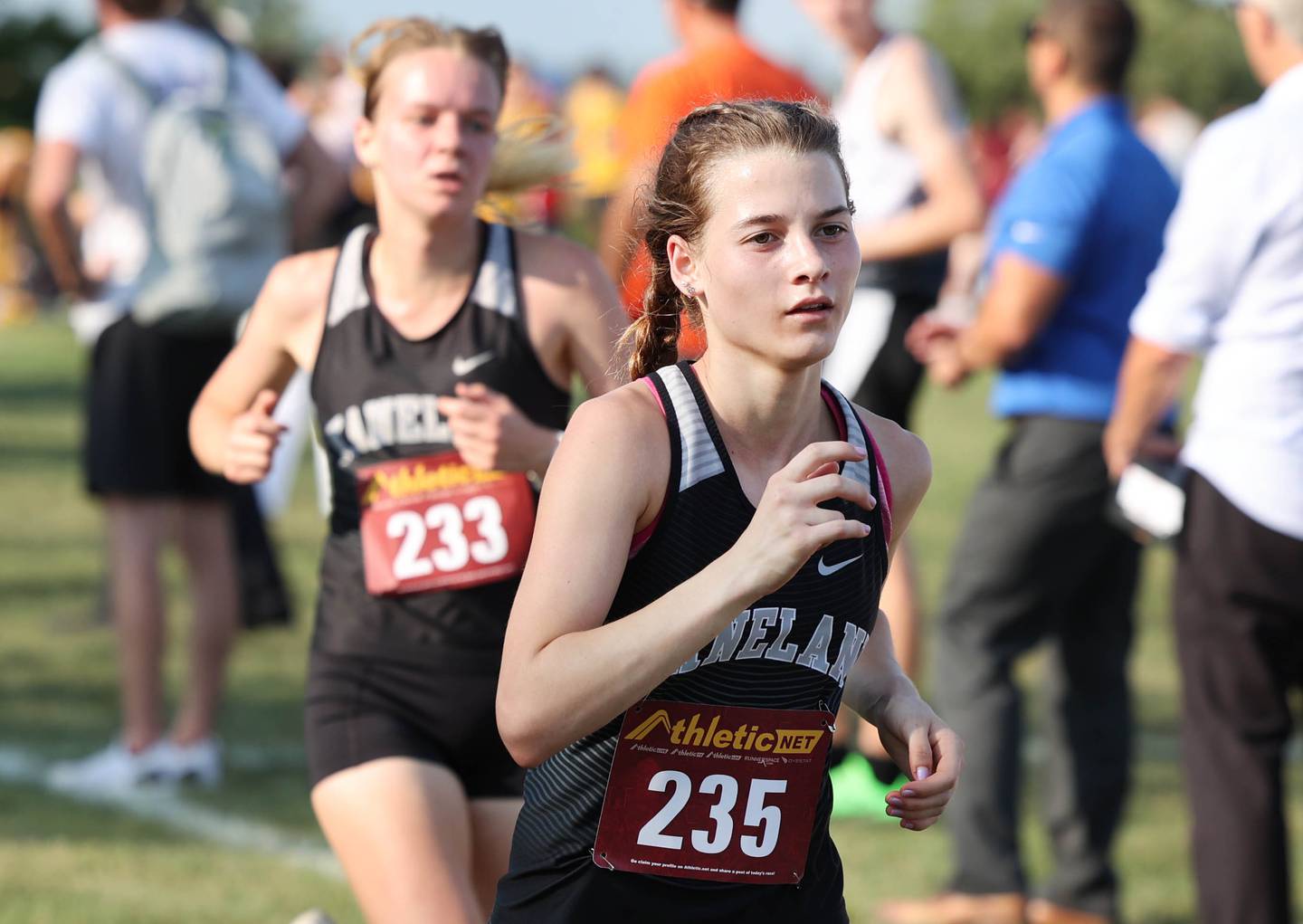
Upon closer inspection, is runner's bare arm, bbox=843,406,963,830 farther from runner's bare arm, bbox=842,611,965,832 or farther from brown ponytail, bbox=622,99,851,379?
brown ponytail, bbox=622,99,851,379

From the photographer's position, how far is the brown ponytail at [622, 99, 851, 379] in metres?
2.33

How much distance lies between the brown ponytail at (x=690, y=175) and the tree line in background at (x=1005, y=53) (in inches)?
1016

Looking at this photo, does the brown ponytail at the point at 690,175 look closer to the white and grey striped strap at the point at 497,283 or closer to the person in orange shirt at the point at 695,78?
the white and grey striped strap at the point at 497,283

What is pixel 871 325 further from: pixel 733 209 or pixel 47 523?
pixel 47 523

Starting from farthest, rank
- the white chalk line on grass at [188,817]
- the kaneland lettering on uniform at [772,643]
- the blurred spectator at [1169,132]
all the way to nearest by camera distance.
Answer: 1. the blurred spectator at [1169,132]
2. the white chalk line on grass at [188,817]
3. the kaneland lettering on uniform at [772,643]

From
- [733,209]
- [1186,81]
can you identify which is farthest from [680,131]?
[1186,81]

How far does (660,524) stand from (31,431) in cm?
1205

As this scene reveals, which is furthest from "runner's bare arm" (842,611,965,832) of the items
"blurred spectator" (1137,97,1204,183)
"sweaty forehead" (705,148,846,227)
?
"blurred spectator" (1137,97,1204,183)

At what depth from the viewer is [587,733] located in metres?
2.16

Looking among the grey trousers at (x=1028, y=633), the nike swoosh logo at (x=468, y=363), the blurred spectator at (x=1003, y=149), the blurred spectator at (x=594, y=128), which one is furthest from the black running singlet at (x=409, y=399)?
the blurred spectator at (x=1003, y=149)

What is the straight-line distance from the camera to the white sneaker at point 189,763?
582 cm

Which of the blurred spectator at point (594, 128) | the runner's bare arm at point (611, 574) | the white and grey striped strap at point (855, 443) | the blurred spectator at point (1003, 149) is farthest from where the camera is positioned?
the blurred spectator at point (594, 128)

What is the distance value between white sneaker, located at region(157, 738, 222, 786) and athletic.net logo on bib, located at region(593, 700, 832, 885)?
379 centimetres

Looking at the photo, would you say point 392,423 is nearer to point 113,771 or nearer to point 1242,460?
point 1242,460
